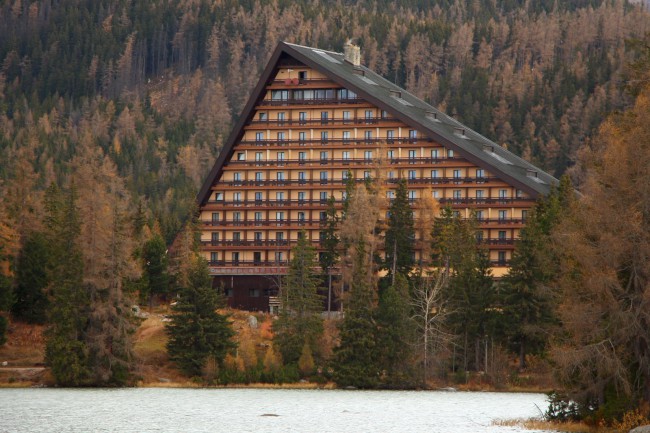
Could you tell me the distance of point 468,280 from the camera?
95.8 m

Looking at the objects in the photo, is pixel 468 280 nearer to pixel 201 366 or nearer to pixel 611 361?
pixel 201 366

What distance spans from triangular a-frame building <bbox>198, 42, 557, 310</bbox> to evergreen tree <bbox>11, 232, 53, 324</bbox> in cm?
2534

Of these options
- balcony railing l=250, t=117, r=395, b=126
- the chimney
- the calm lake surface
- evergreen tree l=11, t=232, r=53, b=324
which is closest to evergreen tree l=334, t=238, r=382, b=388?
the calm lake surface

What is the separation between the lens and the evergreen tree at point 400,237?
355ft

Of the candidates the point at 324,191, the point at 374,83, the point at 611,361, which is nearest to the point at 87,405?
the point at 611,361

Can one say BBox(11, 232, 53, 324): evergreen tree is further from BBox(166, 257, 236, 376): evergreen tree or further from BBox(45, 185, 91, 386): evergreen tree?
BBox(166, 257, 236, 376): evergreen tree

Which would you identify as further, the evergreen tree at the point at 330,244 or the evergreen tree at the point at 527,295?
the evergreen tree at the point at 330,244

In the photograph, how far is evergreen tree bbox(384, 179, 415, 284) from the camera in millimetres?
108188

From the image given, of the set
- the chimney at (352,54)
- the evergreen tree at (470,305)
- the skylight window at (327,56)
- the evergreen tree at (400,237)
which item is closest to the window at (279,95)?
Answer: the skylight window at (327,56)

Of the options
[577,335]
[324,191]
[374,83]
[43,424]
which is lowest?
[43,424]

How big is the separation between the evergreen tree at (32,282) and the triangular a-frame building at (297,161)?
25.3m

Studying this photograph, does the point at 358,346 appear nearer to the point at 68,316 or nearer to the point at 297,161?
the point at 68,316

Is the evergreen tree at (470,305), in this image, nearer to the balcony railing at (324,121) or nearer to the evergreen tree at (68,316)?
the evergreen tree at (68,316)

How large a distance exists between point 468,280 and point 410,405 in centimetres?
2271
